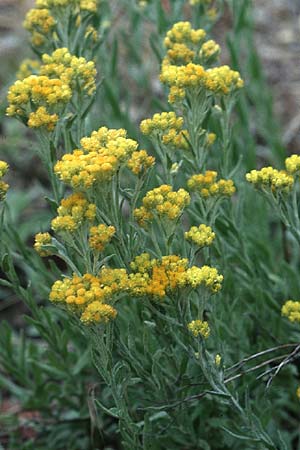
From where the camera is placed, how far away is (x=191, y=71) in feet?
7.44

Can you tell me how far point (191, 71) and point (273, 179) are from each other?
408 millimetres

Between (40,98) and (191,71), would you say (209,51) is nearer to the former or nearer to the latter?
(191,71)

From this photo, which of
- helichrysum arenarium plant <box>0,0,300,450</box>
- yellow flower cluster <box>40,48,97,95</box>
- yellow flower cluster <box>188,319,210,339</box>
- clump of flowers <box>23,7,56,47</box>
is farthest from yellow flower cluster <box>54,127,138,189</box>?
clump of flowers <box>23,7,56,47</box>

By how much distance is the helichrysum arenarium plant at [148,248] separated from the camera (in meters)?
1.98

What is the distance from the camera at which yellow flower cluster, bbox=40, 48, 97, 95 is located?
2295 mm

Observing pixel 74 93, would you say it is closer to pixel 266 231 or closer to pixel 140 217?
pixel 140 217

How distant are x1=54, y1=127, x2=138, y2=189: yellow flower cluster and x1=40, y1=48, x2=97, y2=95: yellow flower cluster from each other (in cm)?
35

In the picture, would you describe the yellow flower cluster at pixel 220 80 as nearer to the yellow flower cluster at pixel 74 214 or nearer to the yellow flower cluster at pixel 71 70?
the yellow flower cluster at pixel 71 70

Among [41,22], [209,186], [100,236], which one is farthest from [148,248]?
[41,22]

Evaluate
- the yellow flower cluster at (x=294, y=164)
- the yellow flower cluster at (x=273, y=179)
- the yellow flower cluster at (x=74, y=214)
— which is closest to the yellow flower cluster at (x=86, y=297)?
the yellow flower cluster at (x=74, y=214)

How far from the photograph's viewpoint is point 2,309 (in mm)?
4152

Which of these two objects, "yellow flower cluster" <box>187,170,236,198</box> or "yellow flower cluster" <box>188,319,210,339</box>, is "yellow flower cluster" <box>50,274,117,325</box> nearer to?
"yellow flower cluster" <box>188,319,210,339</box>

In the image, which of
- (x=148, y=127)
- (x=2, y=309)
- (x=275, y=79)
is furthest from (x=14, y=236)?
(x=275, y=79)

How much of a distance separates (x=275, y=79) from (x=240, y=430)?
10.6 feet
